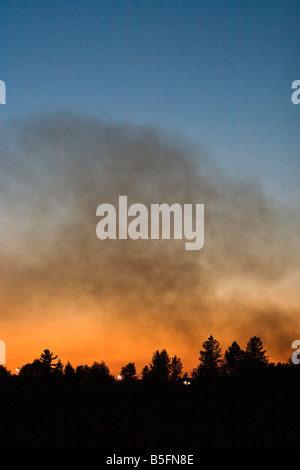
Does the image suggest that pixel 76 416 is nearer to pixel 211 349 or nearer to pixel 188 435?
pixel 188 435

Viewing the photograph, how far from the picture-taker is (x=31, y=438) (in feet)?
129

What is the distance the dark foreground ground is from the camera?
3788 cm

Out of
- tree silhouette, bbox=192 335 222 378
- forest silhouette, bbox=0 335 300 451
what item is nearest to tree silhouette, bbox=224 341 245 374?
tree silhouette, bbox=192 335 222 378

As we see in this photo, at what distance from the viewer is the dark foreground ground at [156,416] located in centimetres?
3788

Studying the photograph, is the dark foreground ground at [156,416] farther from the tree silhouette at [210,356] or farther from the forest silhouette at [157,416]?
the tree silhouette at [210,356]

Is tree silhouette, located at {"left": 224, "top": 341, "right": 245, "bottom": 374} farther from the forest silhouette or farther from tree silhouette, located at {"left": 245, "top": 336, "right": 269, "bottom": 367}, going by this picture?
the forest silhouette

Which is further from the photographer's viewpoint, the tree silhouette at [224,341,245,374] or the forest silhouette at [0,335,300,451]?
the tree silhouette at [224,341,245,374]

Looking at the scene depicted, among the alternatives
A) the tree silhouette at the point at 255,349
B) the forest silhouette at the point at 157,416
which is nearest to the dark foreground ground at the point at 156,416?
the forest silhouette at the point at 157,416

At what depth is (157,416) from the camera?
4334cm
